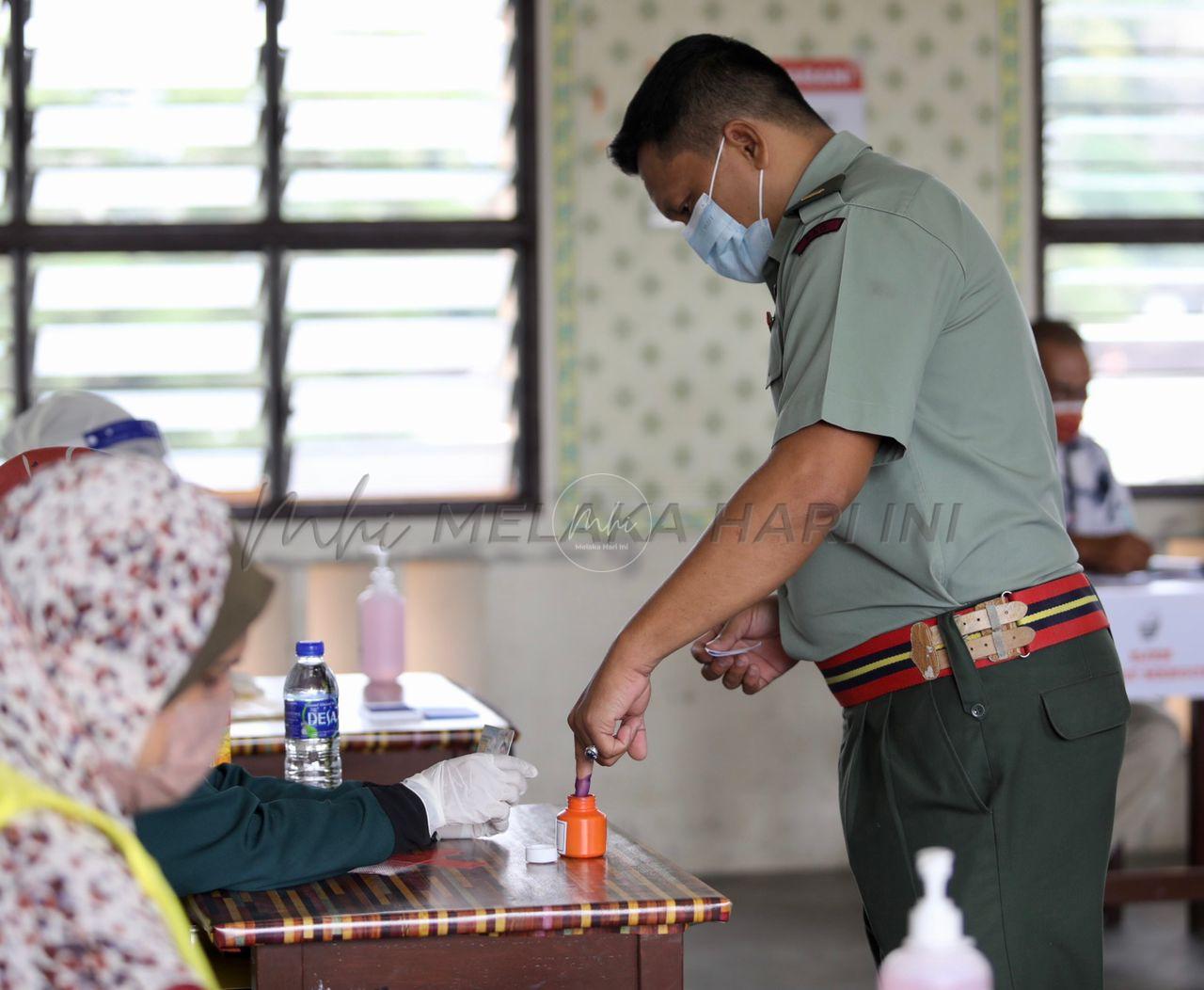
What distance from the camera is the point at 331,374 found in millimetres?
4227

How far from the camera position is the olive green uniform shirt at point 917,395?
1.69 metres

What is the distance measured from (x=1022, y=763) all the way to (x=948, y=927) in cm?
85

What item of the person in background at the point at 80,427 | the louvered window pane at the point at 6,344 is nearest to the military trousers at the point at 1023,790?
the person in background at the point at 80,427

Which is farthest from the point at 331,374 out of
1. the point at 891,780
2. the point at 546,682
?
the point at 891,780

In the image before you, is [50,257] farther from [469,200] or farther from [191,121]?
[469,200]

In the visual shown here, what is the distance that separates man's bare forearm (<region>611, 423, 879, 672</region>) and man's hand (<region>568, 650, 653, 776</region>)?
0.02 metres

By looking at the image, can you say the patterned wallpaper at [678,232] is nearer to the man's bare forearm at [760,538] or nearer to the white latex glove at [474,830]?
the white latex glove at [474,830]

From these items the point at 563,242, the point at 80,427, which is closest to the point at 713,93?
the point at 80,427

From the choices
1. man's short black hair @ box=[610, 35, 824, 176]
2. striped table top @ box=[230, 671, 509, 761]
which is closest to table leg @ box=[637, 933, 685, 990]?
striped table top @ box=[230, 671, 509, 761]

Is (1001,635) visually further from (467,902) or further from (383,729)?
(383,729)

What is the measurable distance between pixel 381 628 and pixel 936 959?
2.19 meters

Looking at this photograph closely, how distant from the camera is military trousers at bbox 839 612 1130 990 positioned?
174 cm

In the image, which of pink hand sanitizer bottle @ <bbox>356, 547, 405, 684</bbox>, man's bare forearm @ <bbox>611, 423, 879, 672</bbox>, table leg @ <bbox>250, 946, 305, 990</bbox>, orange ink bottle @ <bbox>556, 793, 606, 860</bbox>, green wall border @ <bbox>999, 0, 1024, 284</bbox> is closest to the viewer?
table leg @ <bbox>250, 946, 305, 990</bbox>

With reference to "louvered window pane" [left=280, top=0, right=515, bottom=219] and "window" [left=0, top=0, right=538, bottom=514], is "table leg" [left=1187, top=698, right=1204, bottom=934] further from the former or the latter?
"louvered window pane" [left=280, top=0, right=515, bottom=219]
